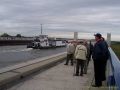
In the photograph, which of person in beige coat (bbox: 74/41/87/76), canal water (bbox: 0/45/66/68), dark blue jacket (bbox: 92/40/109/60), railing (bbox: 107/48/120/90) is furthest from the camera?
canal water (bbox: 0/45/66/68)

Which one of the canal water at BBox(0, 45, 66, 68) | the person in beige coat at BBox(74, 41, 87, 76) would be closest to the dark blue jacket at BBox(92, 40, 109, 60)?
the person in beige coat at BBox(74, 41, 87, 76)

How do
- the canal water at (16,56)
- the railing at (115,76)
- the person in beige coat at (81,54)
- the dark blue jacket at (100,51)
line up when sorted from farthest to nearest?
the canal water at (16,56)
the person in beige coat at (81,54)
the dark blue jacket at (100,51)
the railing at (115,76)

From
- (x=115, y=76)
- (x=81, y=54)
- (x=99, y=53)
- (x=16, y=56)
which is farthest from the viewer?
(x=16, y=56)

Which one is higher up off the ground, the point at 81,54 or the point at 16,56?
the point at 81,54

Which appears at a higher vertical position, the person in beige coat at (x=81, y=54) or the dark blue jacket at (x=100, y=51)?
the dark blue jacket at (x=100, y=51)

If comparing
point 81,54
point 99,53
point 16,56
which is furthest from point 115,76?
point 16,56

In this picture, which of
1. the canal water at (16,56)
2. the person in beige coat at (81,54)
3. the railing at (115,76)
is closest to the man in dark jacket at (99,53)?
the person in beige coat at (81,54)

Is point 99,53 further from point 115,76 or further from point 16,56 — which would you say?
point 16,56

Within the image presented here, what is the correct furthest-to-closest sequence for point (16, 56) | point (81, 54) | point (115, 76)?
1. point (16, 56)
2. point (81, 54)
3. point (115, 76)

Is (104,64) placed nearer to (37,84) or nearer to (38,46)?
(37,84)

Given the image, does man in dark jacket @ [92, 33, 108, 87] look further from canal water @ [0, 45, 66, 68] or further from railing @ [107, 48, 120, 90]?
canal water @ [0, 45, 66, 68]

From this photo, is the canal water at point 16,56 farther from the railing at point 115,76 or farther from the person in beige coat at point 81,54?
the railing at point 115,76

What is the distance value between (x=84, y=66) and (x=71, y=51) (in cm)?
630

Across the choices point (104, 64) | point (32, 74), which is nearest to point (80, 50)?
point (32, 74)
